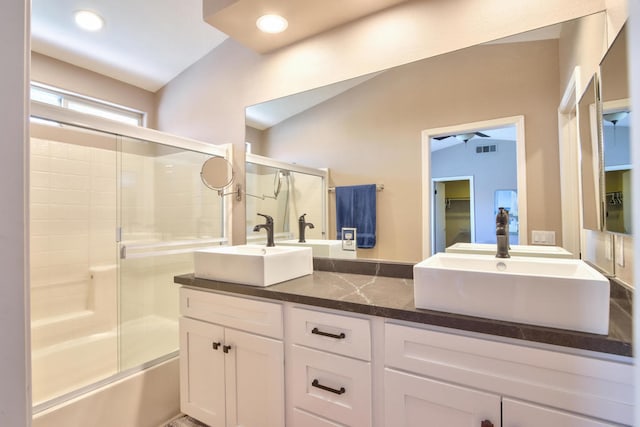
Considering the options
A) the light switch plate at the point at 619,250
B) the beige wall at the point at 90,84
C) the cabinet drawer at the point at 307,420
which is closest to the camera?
the light switch plate at the point at 619,250

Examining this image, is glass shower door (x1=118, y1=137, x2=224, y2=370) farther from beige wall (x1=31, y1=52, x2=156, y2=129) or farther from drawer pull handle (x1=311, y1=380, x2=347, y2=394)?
drawer pull handle (x1=311, y1=380, x2=347, y2=394)

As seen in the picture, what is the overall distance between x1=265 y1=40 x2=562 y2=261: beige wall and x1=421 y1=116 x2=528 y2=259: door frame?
24 millimetres

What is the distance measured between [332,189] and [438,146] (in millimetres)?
653

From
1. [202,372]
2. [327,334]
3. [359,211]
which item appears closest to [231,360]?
[202,372]

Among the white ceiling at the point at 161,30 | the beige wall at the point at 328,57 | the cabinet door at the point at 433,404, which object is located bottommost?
the cabinet door at the point at 433,404

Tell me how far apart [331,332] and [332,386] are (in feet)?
0.68

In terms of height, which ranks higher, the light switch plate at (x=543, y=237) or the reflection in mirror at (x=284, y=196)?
the reflection in mirror at (x=284, y=196)

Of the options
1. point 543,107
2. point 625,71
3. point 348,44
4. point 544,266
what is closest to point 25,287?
point 544,266

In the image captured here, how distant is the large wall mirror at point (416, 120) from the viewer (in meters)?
1.39

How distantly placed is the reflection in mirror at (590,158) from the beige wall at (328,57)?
181mm

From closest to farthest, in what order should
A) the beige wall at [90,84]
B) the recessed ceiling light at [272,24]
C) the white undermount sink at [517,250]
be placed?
1. the white undermount sink at [517,250]
2. the recessed ceiling light at [272,24]
3. the beige wall at [90,84]

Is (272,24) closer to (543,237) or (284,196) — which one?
(284,196)

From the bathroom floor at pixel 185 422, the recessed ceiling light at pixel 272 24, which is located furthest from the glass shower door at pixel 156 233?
the recessed ceiling light at pixel 272 24

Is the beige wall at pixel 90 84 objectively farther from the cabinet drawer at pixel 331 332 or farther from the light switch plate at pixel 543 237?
the light switch plate at pixel 543 237
